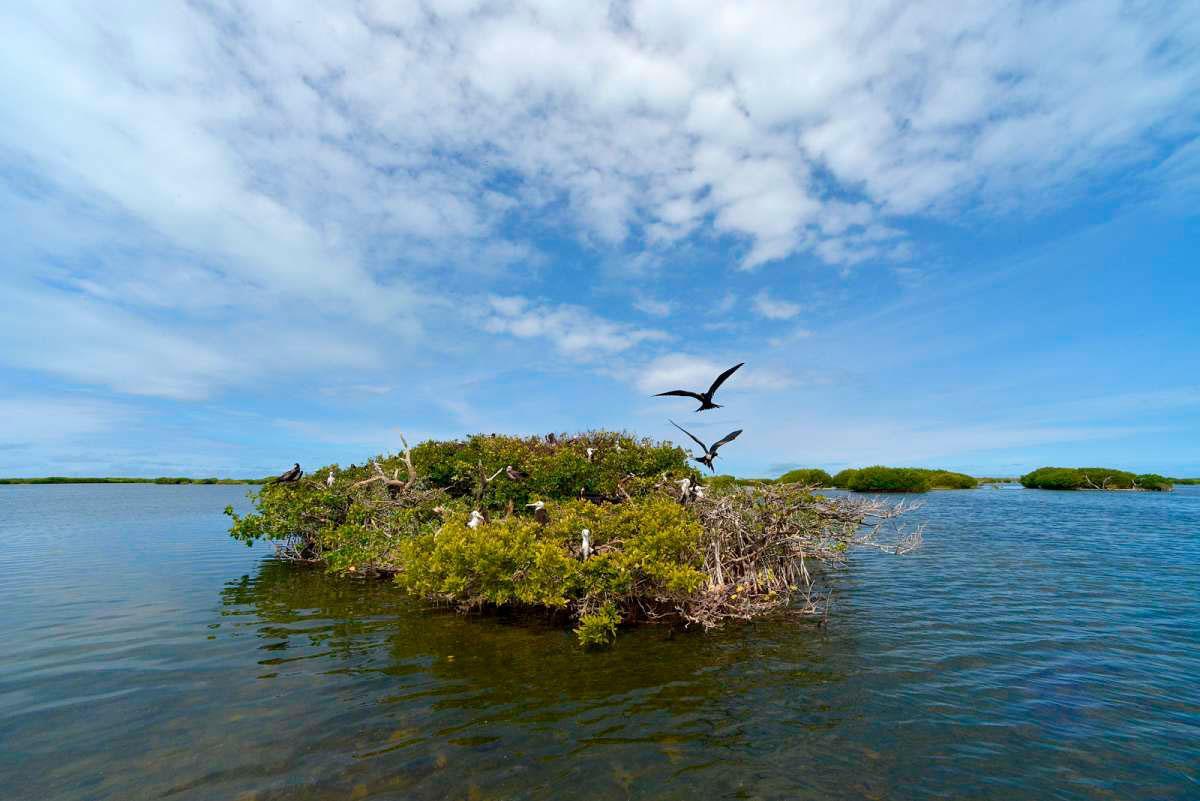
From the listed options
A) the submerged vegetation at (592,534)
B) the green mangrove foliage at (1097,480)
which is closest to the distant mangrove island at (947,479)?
the green mangrove foliage at (1097,480)

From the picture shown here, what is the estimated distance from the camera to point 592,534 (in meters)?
12.8

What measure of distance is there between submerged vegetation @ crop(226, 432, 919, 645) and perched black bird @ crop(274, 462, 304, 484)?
57 cm

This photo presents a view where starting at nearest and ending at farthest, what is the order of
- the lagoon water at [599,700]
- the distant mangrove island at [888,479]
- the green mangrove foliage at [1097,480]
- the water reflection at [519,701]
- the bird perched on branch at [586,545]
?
the lagoon water at [599,700], the water reflection at [519,701], the bird perched on branch at [586,545], the green mangrove foliage at [1097,480], the distant mangrove island at [888,479]

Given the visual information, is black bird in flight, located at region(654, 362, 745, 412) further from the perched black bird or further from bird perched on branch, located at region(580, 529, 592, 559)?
the perched black bird

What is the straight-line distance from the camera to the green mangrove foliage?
5803 centimetres

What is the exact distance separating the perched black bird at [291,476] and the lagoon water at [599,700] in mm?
5798

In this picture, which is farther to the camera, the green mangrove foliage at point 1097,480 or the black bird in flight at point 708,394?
the green mangrove foliage at point 1097,480

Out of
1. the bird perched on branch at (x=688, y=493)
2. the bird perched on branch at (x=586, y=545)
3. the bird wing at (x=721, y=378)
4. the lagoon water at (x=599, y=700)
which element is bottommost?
the lagoon water at (x=599, y=700)

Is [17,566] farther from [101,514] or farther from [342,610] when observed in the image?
[101,514]

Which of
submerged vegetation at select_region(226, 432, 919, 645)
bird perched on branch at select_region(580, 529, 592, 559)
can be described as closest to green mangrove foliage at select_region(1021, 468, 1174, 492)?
submerged vegetation at select_region(226, 432, 919, 645)

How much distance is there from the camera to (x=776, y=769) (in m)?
6.39

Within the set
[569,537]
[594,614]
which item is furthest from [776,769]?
[569,537]

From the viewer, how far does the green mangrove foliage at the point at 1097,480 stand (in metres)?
58.0

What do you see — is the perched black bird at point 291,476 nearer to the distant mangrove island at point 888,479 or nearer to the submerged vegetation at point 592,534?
the submerged vegetation at point 592,534
